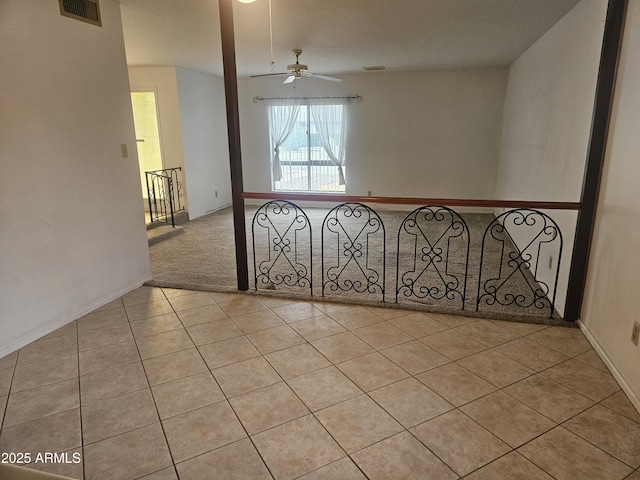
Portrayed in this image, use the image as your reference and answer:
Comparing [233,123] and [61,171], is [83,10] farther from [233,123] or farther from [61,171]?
[233,123]

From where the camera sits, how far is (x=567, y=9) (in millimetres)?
3398

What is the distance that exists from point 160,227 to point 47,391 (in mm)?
4008

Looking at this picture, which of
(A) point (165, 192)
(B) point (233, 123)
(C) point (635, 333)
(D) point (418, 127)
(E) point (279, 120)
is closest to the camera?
(C) point (635, 333)

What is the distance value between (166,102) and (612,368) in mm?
6498

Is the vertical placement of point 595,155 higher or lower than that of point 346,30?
lower

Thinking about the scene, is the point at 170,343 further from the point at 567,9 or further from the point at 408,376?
the point at 567,9

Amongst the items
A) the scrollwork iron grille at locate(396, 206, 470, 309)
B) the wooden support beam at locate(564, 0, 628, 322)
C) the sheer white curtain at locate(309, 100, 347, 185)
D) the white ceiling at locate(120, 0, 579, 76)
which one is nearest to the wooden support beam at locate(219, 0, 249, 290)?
the white ceiling at locate(120, 0, 579, 76)

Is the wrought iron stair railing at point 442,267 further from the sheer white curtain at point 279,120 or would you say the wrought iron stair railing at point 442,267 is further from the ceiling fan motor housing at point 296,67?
the sheer white curtain at point 279,120

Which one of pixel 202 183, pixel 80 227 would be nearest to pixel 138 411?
pixel 80 227

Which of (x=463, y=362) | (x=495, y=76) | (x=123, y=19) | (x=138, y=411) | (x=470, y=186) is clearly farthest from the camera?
(x=470, y=186)

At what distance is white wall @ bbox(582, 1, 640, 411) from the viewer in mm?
2125


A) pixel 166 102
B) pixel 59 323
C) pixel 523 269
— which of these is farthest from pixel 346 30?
pixel 59 323

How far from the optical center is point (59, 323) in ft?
9.71

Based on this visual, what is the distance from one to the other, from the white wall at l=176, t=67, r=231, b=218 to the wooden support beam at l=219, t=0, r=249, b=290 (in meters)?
3.62
